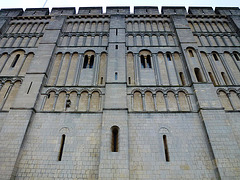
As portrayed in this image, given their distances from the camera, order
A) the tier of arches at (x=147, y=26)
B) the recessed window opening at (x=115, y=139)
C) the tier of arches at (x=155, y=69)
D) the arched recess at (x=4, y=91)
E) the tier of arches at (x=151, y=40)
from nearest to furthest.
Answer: the recessed window opening at (x=115, y=139) → the arched recess at (x=4, y=91) → the tier of arches at (x=155, y=69) → the tier of arches at (x=151, y=40) → the tier of arches at (x=147, y=26)

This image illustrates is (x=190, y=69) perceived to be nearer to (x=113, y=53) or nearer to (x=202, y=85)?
(x=202, y=85)

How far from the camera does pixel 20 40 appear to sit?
47.8 ft

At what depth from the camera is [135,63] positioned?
1239 cm

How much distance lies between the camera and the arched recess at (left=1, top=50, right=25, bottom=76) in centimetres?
1198

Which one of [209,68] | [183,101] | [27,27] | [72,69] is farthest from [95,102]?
[27,27]

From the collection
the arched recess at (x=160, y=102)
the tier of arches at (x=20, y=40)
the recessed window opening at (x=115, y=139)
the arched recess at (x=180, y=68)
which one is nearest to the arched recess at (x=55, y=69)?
the tier of arches at (x=20, y=40)

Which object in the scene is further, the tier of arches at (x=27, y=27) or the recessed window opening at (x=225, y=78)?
the tier of arches at (x=27, y=27)

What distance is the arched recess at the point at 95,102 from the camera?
9.91 metres

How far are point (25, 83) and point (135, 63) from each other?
26.7ft

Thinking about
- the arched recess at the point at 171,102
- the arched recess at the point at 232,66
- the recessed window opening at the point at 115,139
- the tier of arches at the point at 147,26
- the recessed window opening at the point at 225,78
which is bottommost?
the recessed window opening at the point at 115,139

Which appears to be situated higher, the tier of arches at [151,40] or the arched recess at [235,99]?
the tier of arches at [151,40]

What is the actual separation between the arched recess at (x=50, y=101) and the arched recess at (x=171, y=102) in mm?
7625

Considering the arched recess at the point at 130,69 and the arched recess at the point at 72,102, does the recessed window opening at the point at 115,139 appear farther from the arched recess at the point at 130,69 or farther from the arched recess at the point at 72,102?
the arched recess at the point at 130,69

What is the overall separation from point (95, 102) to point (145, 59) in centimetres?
562
